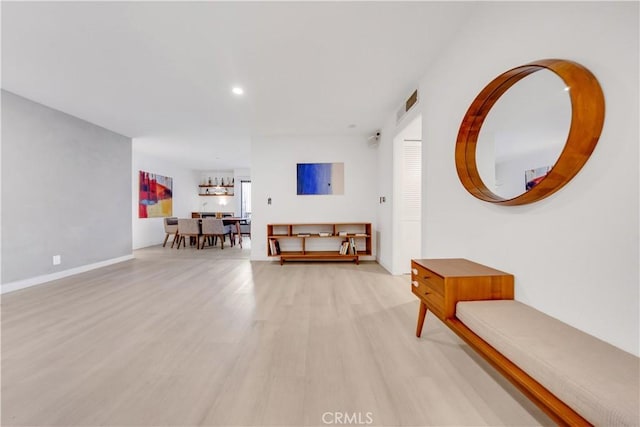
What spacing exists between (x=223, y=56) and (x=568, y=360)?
9.95 ft

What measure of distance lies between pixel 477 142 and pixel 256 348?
2.19 m

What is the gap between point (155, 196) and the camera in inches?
273

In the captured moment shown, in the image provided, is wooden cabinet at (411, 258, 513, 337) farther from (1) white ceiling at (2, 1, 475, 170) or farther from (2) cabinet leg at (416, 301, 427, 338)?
(1) white ceiling at (2, 1, 475, 170)

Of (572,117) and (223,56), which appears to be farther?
(223,56)

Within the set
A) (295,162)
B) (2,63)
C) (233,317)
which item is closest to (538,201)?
(233,317)

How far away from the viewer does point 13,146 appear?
3.02m

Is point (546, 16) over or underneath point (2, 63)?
underneath

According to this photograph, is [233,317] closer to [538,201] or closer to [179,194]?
[538,201]

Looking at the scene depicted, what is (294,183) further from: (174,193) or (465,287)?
(174,193)

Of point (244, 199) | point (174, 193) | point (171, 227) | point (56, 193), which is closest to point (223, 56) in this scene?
point (56, 193)

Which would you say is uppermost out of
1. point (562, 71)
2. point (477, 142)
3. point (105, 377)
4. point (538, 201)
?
point (562, 71)

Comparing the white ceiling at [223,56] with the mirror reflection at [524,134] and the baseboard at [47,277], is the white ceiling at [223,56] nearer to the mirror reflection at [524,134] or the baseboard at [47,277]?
the mirror reflection at [524,134]

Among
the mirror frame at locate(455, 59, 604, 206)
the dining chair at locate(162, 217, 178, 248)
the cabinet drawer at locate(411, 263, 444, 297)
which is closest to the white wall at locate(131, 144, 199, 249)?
the dining chair at locate(162, 217, 178, 248)

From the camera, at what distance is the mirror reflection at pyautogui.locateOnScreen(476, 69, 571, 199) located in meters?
1.15
